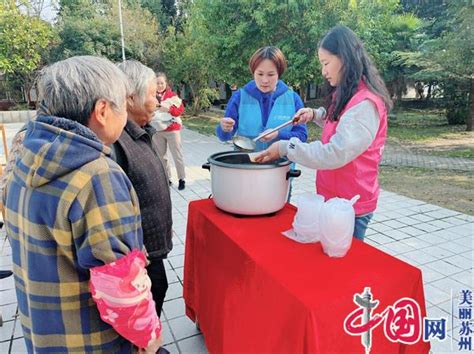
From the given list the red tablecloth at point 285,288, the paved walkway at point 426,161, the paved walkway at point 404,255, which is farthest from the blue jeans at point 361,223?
the paved walkway at point 426,161

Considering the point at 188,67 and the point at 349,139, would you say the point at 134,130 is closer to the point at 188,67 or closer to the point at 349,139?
the point at 349,139

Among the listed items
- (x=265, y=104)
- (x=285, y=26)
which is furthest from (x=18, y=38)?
(x=265, y=104)

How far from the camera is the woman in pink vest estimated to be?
1.35m

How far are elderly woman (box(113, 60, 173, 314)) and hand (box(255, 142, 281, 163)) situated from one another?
423 mm

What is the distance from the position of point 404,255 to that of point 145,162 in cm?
236

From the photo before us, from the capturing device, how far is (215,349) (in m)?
1.51

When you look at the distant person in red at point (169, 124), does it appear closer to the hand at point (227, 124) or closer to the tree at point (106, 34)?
the hand at point (227, 124)

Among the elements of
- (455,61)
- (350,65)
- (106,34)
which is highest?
(106,34)

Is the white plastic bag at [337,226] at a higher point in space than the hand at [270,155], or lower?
lower

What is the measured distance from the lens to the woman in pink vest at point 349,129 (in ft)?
4.44

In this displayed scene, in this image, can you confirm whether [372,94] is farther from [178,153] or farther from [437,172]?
[437,172]

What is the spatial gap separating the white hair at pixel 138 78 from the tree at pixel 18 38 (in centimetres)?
1361

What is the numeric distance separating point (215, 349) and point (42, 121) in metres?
1.14

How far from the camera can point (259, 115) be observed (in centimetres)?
216
